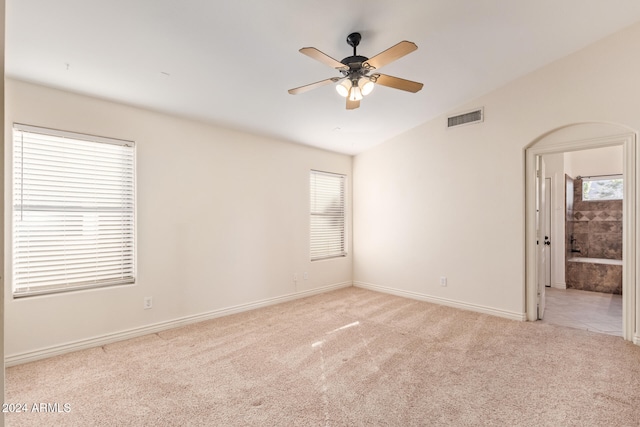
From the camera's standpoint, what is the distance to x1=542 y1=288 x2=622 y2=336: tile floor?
374cm

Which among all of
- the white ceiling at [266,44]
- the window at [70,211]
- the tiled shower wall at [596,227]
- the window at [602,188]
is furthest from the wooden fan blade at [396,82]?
the window at [602,188]

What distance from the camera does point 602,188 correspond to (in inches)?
238

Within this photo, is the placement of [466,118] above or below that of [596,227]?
above

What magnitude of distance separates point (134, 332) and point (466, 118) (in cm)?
486

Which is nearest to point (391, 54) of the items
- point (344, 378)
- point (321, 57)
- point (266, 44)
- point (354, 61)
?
point (354, 61)

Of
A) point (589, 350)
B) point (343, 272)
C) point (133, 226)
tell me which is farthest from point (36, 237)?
point (589, 350)

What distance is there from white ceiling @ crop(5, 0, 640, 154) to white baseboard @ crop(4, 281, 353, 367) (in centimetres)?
243

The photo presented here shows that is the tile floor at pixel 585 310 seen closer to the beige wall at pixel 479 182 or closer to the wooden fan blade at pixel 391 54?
the beige wall at pixel 479 182

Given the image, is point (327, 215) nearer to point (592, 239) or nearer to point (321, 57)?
point (321, 57)

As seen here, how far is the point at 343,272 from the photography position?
5.77 meters

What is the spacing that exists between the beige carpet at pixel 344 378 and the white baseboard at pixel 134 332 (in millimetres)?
100

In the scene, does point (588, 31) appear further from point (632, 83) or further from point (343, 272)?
point (343, 272)

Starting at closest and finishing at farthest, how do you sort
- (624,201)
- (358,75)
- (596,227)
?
1. (358,75)
2. (624,201)
3. (596,227)

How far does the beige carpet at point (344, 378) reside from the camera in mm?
2100
